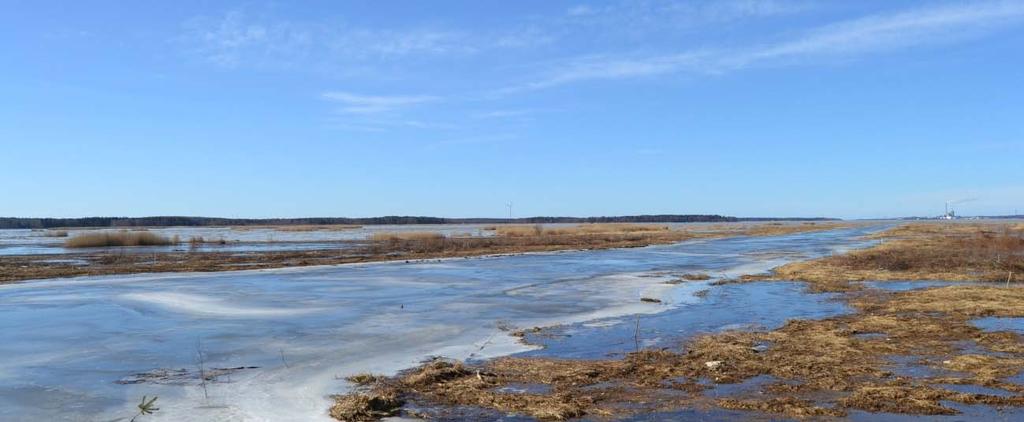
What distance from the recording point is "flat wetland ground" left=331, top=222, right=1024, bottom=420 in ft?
22.2

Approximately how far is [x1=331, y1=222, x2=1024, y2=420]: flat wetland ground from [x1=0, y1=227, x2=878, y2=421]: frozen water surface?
3.03 feet

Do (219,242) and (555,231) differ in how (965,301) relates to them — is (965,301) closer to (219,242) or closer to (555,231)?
(219,242)

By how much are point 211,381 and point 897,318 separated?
10672mm

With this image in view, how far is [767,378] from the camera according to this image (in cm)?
800

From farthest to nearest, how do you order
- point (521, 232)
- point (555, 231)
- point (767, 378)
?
point (555, 231) → point (521, 232) → point (767, 378)

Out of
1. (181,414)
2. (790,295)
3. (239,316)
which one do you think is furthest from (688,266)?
(181,414)

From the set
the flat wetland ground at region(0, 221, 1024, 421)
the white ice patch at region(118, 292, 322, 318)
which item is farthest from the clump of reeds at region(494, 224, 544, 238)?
the flat wetland ground at region(0, 221, 1024, 421)

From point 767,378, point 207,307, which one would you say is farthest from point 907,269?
point 207,307

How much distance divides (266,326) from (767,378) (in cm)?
A: 816

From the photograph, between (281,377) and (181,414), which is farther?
(281,377)

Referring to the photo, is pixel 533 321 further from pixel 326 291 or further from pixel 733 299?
pixel 326 291

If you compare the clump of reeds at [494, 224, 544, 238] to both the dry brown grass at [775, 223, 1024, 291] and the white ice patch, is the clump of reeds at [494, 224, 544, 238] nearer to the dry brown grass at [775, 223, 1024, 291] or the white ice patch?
the dry brown grass at [775, 223, 1024, 291]

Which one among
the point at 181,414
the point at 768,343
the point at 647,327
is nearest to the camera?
the point at 181,414

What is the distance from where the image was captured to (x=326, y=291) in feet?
60.8
